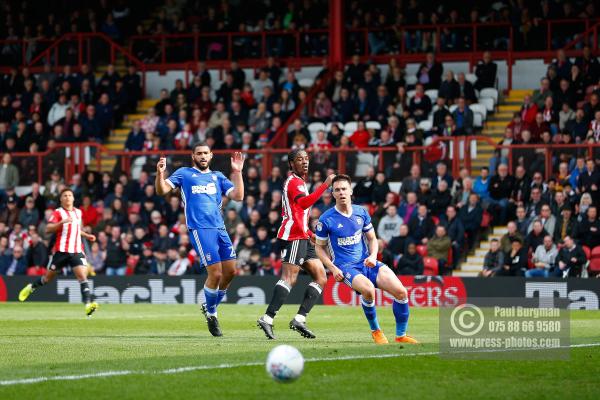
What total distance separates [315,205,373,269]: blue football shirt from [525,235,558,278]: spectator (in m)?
9.90

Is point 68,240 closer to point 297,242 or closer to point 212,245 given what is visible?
point 212,245

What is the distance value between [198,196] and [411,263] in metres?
10.4

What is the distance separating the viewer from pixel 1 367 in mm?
10148

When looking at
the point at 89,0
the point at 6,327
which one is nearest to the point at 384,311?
the point at 6,327

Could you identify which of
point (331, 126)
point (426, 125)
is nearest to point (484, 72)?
point (426, 125)

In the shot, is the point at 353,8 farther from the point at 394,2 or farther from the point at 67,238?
the point at 67,238

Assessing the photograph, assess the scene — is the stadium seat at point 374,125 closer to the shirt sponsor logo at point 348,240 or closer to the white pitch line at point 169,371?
the shirt sponsor logo at point 348,240

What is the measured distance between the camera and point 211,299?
13.5 m

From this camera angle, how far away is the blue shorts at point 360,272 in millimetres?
12453

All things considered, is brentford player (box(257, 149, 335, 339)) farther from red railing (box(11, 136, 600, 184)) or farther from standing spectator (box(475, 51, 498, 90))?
standing spectator (box(475, 51, 498, 90))

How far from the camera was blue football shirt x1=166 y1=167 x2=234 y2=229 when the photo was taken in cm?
1340

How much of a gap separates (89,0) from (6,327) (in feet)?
72.4

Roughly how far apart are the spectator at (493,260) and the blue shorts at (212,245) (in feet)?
32.7

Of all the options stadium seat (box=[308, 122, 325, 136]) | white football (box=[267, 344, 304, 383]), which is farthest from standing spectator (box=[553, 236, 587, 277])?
white football (box=[267, 344, 304, 383])
